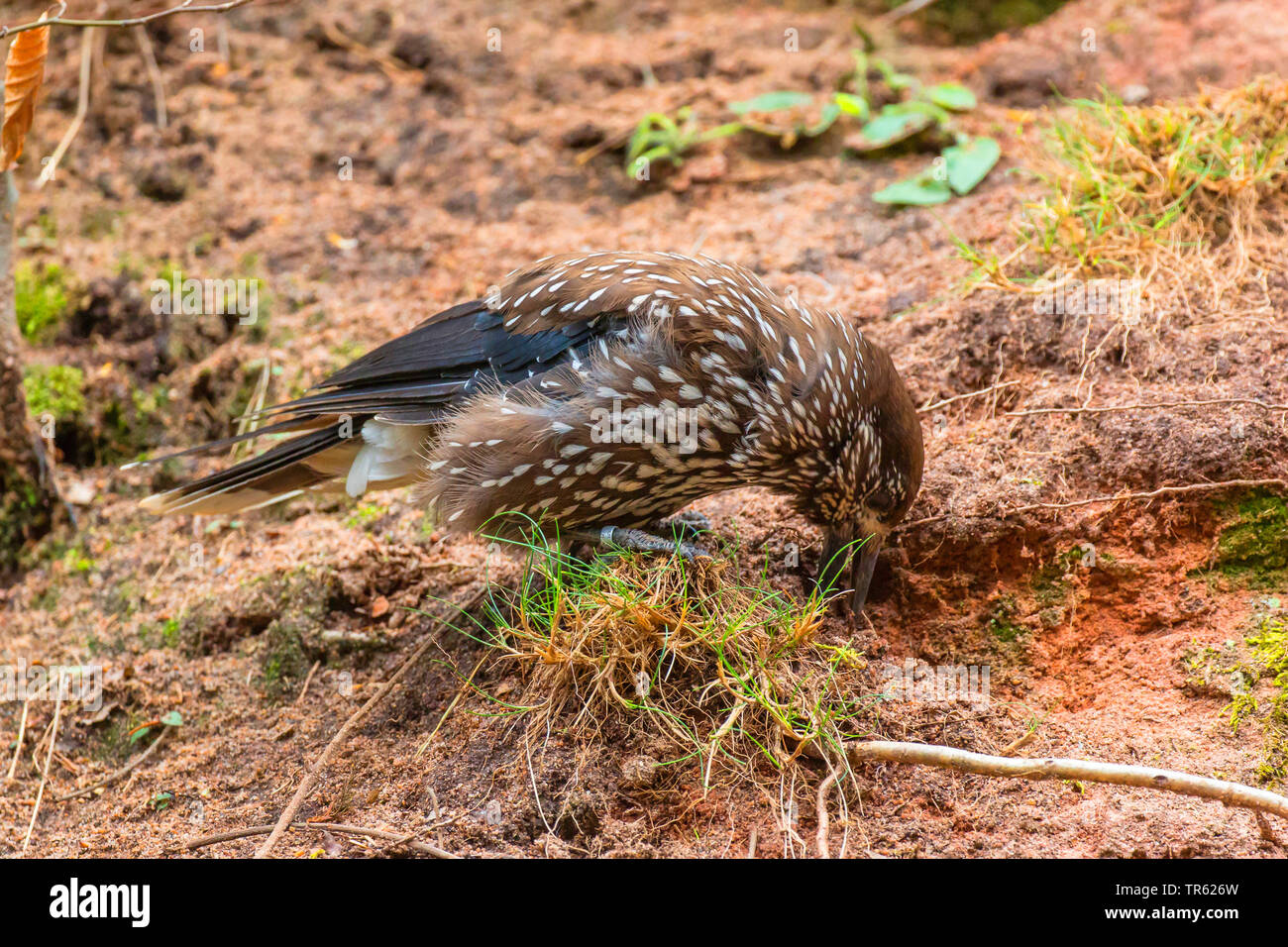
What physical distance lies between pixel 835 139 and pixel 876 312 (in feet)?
5.92

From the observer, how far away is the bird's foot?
422cm

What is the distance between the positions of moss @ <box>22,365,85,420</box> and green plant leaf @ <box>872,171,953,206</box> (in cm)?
426

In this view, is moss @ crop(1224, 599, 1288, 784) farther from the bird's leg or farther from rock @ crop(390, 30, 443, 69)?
rock @ crop(390, 30, 443, 69)

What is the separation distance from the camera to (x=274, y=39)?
732cm

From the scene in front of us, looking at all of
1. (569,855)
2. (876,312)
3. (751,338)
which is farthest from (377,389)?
(876,312)

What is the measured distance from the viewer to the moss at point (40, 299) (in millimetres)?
5793

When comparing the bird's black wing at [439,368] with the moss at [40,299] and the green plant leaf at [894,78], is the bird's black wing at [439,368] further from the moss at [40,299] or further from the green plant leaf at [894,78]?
the green plant leaf at [894,78]

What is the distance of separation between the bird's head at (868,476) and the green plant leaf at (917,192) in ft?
6.71

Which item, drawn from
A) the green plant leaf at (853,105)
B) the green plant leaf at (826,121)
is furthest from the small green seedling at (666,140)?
the green plant leaf at (853,105)

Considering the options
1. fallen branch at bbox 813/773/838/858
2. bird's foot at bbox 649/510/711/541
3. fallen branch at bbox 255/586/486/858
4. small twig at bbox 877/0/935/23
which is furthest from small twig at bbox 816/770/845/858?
small twig at bbox 877/0/935/23

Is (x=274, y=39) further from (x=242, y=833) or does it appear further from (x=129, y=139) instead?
(x=242, y=833)

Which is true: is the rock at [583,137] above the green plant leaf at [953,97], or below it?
below

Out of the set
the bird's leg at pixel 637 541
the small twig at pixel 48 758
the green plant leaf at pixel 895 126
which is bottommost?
the small twig at pixel 48 758
